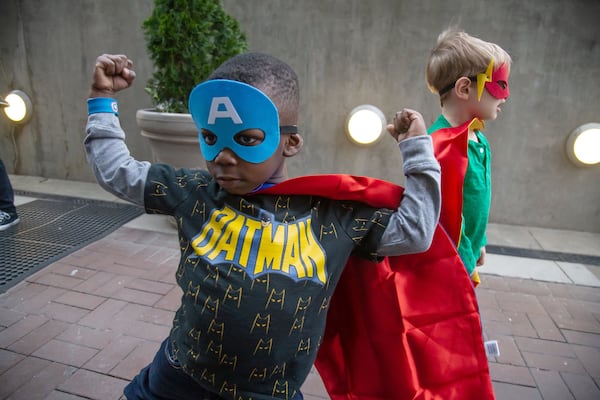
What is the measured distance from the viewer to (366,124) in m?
4.52

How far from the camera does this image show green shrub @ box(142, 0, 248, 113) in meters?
3.51

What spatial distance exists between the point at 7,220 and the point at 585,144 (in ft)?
18.7

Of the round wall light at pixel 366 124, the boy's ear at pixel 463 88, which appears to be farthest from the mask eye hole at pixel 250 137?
the round wall light at pixel 366 124

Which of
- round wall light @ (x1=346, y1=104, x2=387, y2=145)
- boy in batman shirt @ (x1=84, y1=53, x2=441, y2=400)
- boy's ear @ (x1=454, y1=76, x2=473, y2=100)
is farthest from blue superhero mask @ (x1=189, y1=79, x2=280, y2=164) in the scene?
round wall light @ (x1=346, y1=104, x2=387, y2=145)

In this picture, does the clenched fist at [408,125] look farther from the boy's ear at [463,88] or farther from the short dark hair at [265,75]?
the boy's ear at [463,88]

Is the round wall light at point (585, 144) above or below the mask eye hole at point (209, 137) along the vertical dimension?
below

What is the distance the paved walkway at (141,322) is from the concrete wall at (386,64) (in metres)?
1.18

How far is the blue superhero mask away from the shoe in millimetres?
3700

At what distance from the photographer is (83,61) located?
5164mm

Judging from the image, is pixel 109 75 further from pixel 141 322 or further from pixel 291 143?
pixel 141 322

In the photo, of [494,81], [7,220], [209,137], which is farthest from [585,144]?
[7,220]

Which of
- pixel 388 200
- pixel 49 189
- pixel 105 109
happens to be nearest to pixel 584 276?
pixel 388 200

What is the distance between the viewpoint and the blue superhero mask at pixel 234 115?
110 centimetres

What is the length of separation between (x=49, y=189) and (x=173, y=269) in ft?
9.41
